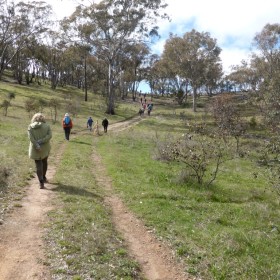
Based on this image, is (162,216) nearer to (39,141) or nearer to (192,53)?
(39,141)

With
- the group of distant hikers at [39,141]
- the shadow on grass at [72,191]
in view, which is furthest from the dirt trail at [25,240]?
the group of distant hikers at [39,141]

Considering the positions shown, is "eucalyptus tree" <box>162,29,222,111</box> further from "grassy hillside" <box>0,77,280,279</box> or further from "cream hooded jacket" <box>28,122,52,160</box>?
"cream hooded jacket" <box>28,122,52,160</box>

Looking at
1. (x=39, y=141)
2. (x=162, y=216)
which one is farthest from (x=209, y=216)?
(x=39, y=141)

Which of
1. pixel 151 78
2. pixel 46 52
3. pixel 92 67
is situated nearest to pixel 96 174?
pixel 46 52

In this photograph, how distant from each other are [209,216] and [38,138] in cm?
533

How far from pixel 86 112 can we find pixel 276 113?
23.8 m

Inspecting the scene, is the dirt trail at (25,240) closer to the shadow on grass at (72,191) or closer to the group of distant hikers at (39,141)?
the shadow on grass at (72,191)

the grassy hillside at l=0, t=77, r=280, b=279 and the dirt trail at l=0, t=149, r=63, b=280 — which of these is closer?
the dirt trail at l=0, t=149, r=63, b=280

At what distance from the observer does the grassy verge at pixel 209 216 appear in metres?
6.80

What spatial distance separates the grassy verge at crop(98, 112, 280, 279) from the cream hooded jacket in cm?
282

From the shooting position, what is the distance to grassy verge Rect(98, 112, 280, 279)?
6.80 m

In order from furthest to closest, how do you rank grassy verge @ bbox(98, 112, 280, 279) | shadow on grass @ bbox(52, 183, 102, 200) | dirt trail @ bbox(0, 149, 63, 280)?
1. shadow on grass @ bbox(52, 183, 102, 200)
2. grassy verge @ bbox(98, 112, 280, 279)
3. dirt trail @ bbox(0, 149, 63, 280)

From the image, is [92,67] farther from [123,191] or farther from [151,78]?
[123,191]

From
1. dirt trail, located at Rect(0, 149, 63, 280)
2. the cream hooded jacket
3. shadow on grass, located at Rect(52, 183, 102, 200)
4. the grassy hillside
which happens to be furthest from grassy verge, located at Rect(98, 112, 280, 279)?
the cream hooded jacket
